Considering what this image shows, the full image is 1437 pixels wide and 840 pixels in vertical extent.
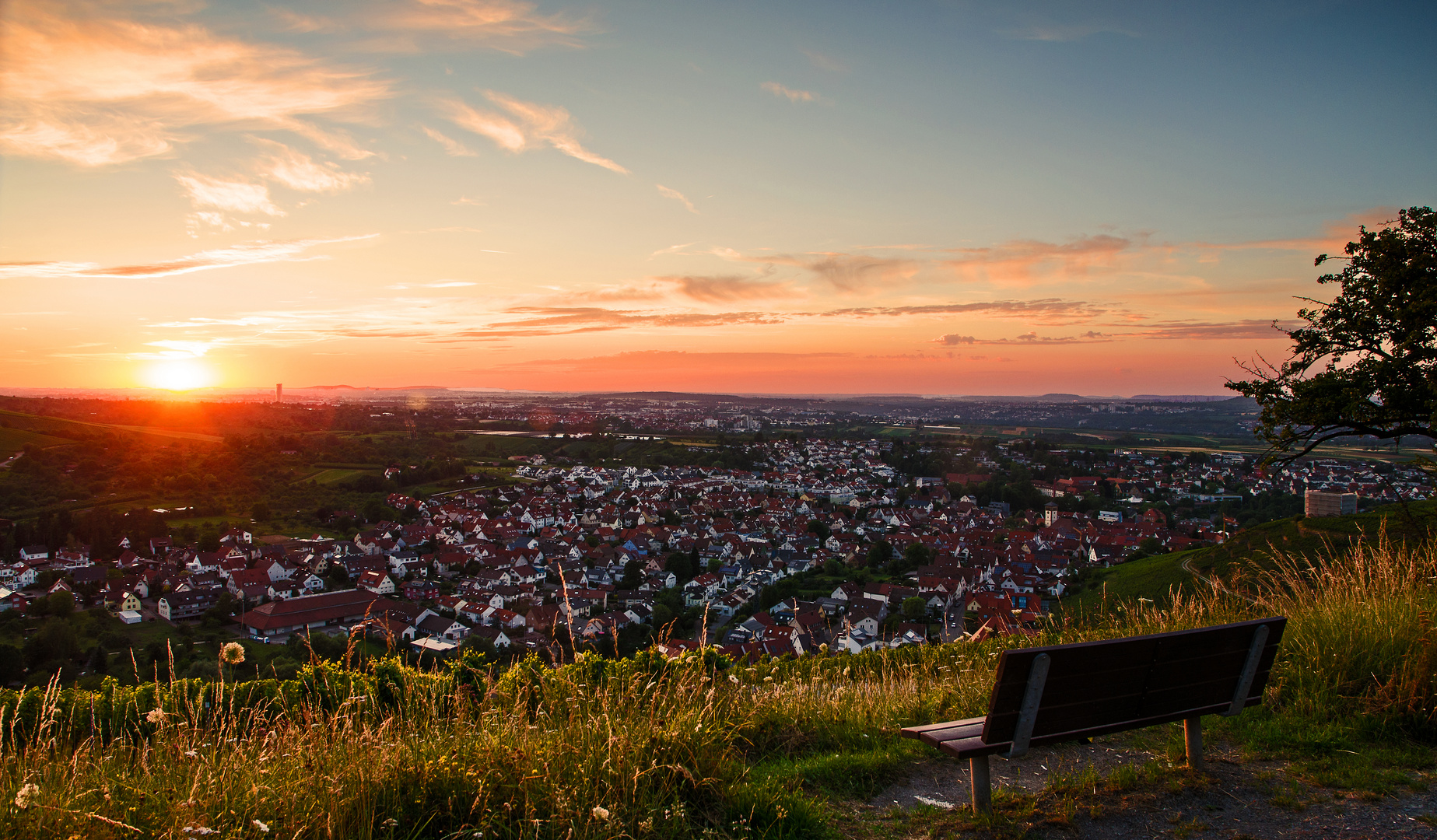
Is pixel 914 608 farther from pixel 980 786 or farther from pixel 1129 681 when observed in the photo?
pixel 980 786

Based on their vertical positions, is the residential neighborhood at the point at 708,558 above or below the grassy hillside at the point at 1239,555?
below

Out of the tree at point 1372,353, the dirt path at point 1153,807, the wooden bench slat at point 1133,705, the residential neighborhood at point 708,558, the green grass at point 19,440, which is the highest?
the tree at point 1372,353

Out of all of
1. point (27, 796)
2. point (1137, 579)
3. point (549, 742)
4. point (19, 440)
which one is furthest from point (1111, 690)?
point (19, 440)

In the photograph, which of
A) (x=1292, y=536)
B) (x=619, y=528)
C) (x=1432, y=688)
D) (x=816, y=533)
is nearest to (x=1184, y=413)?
(x=816, y=533)

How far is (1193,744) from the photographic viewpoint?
11.0ft

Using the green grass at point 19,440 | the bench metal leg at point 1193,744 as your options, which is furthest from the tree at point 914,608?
the green grass at point 19,440

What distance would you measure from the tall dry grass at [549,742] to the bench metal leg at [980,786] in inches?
24.8

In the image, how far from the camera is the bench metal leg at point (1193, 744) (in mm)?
3348

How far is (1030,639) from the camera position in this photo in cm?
575

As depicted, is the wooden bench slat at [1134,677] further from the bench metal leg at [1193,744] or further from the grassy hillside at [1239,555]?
the grassy hillside at [1239,555]

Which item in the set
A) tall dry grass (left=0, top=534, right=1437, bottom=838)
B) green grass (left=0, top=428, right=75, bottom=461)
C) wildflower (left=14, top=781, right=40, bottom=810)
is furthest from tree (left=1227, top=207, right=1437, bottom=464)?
green grass (left=0, top=428, right=75, bottom=461)

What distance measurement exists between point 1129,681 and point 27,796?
3.92 meters

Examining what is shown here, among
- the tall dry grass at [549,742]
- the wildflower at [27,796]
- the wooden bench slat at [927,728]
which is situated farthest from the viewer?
the wooden bench slat at [927,728]

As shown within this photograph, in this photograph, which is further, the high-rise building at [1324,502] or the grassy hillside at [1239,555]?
the high-rise building at [1324,502]
